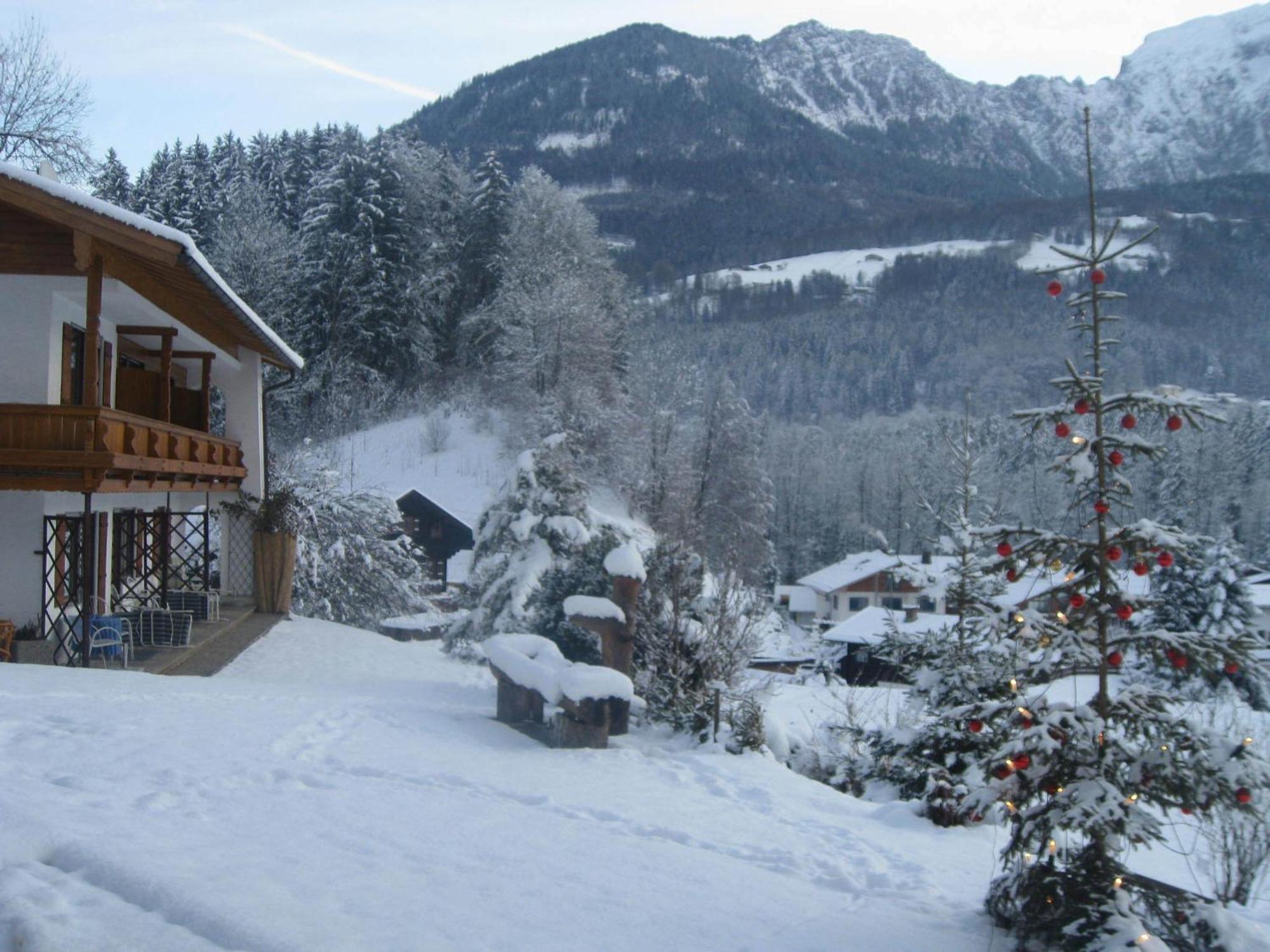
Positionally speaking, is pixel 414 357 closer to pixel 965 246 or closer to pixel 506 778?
pixel 506 778

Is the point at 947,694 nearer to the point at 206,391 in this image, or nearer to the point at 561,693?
the point at 561,693

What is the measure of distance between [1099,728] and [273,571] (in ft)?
54.4

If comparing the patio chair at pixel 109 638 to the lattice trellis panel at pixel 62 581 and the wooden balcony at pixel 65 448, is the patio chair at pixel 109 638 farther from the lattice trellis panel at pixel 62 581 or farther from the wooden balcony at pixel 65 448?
the wooden balcony at pixel 65 448

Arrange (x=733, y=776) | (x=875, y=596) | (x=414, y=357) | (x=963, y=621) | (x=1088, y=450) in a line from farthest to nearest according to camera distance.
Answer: (x=875, y=596) → (x=414, y=357) → (x=963, y=621) → (x=733, y=776) → (x=1088, y=450)

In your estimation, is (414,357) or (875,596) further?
(875,596)

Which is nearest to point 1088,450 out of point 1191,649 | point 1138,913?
point 1191,649

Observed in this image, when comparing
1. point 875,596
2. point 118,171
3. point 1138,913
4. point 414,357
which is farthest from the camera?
point 875,596

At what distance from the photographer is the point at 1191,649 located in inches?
176

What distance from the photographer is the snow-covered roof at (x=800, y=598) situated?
211 feet

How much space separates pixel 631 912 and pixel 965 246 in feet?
523

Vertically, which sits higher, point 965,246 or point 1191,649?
point 965,246

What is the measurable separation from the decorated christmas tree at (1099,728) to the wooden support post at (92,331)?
1031 centimetres

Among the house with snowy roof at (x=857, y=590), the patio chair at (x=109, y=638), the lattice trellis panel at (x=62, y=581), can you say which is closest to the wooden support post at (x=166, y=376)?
the lattice trellis panel at (x=62, y=581)

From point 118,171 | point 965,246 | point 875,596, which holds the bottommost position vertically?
point 875,596
